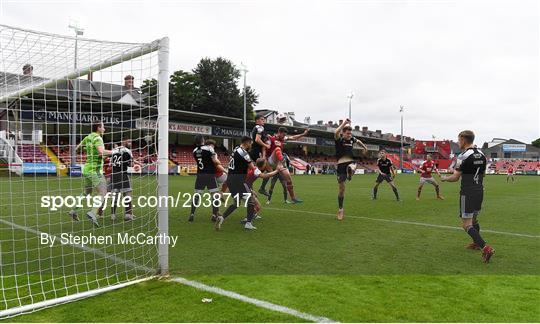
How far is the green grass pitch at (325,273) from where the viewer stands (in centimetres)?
376

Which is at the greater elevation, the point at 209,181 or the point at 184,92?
the point at 184,92

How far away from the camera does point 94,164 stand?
8.27m

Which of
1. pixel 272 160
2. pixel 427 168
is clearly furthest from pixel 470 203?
pixel 427 168

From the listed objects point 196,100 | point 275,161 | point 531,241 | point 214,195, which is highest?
point 196,100

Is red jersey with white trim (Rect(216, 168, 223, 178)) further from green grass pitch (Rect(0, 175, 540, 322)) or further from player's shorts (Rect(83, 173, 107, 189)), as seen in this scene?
player's shorts (Rect(83, 173, 107, 189))

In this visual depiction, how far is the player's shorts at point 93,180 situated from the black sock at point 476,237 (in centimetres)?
721

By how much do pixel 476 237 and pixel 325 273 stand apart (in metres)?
2.66

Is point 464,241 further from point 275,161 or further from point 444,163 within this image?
point 444,163

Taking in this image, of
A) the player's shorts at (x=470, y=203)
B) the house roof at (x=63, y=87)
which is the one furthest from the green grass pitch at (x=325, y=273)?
the house roof at (x=63, y=87)

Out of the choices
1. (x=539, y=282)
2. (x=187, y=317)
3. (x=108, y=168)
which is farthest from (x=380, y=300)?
(x=108, y=168)

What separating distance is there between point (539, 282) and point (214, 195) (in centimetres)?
626

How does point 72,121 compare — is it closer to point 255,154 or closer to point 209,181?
point 209,181

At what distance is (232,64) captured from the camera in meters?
56.9
